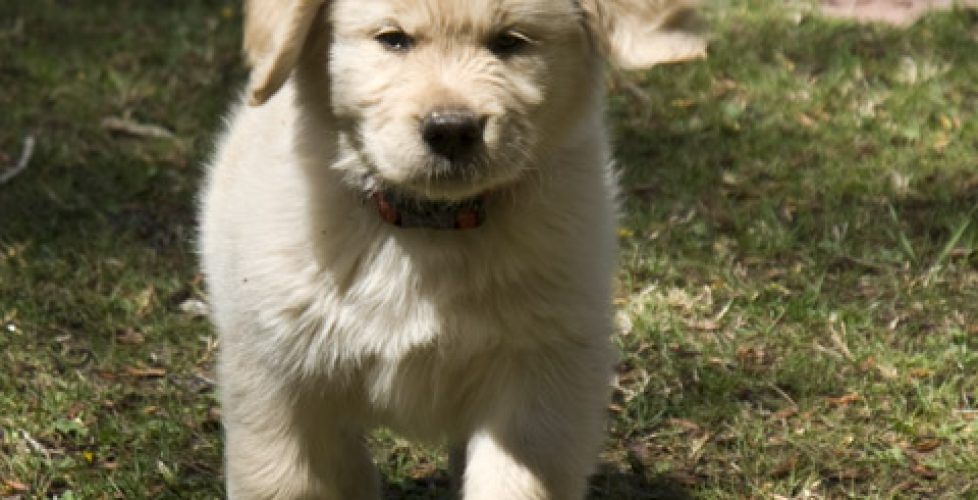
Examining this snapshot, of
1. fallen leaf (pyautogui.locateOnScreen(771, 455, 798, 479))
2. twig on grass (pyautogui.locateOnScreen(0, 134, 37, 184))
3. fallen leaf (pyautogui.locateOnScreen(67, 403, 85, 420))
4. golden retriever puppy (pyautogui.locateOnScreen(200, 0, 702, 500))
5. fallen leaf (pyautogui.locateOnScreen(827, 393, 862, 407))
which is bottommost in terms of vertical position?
twig on grass (pyautogui.locateOnScreen(0, 134, 37, 184))

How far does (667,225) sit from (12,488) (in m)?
2.39

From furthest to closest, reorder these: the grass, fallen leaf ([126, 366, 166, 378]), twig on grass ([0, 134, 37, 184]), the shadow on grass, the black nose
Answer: twig on grass ([0, 134, 37, 184]) < fallen leaf ([126, 366, 166, 378]) < the grass < the shadow on grass < the black nose

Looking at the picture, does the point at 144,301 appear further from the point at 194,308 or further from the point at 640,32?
the point at 640,32

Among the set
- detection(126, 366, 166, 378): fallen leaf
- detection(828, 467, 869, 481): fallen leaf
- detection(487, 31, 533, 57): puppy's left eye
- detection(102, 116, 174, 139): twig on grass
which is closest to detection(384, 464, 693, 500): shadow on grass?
detection(828, 467, 869, 481): fallen leaf

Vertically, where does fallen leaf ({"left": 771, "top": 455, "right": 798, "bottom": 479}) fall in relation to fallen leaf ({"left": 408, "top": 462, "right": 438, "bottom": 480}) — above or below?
above

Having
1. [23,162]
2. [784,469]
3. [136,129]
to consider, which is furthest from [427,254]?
[136,129]

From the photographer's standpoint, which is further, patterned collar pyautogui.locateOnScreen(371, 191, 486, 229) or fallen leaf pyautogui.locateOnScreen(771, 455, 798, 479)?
fallen leaf pyautogui.locateOnScreen(771, 455, 798, 479)

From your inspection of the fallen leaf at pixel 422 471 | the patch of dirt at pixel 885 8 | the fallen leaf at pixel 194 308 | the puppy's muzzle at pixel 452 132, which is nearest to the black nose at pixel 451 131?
the puppy's muzzle at pixel 452 132

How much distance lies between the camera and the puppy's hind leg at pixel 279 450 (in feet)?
12.0

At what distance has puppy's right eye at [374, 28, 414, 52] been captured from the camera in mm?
3277

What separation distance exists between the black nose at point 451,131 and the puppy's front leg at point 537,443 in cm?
57

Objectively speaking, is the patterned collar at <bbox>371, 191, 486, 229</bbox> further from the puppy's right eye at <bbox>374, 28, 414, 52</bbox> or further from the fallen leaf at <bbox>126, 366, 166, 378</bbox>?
the fallen leaf at <bbox>126, 366, 166, 378</bbox>

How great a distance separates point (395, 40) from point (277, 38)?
0.24 meters

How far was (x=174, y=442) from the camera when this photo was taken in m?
4.43
